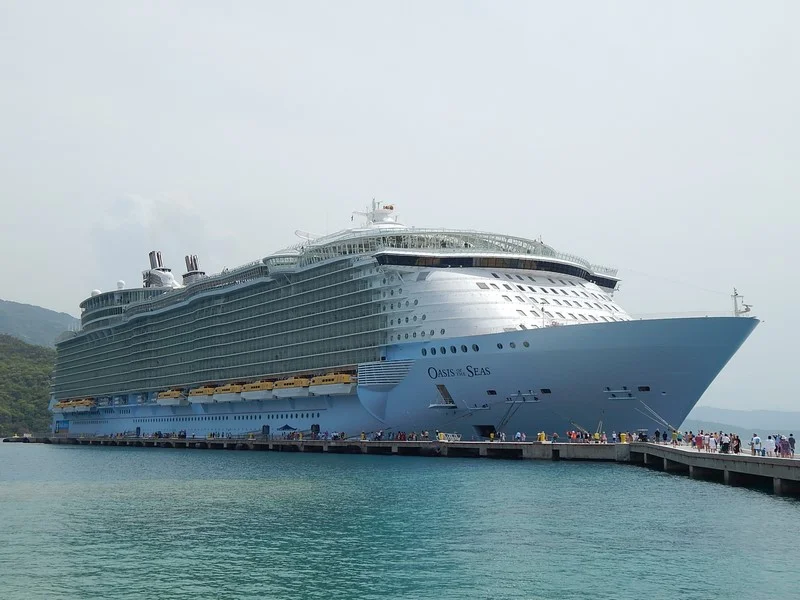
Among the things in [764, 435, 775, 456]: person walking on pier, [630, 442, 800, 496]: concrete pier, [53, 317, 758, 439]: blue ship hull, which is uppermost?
[53, 317, 758, 439]: blue ship hull

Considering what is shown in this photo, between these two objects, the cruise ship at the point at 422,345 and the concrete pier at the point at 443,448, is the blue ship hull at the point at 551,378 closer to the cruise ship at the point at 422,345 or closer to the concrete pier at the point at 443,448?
the cruise ship at the point at 422,345

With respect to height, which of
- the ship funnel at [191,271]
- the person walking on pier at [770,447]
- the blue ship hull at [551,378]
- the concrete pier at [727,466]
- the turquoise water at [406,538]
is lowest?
the turquoise water at [406,538]

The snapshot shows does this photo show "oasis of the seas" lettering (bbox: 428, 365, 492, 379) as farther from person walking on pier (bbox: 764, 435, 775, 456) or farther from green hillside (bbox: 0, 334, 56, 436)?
green hillside (bbox: 0, 334, 56, 436)

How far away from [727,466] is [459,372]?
730 inches

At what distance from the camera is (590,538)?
2562 centimetres

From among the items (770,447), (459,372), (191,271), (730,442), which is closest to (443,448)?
(459,372)

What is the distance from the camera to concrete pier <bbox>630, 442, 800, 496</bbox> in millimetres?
33219

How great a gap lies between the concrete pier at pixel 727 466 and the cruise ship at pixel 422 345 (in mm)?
3474

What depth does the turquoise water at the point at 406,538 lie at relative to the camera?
20.7 m

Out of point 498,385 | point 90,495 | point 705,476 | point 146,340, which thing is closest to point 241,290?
point 146,340

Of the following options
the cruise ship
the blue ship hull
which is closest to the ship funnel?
the cruise ship

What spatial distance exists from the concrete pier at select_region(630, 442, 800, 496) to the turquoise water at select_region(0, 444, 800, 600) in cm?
82

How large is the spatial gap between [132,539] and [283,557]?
19.2 ft

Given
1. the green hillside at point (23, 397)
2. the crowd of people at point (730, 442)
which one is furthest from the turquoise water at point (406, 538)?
the green hillside at point (23, 397)
